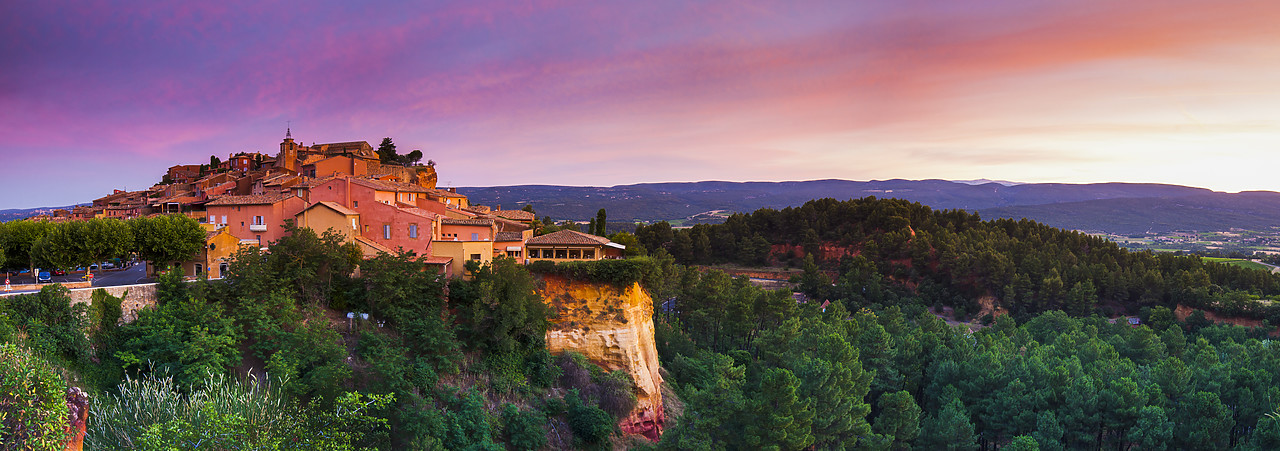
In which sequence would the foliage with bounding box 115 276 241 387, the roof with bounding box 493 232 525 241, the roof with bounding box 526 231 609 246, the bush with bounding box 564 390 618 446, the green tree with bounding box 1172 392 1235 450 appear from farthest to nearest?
the roof with bounding box 526 231 609 246, the roof with bounding box 493 232 525 241, the bush with bounding box 564 390 618 446, the green tree with bounding box 1172 392 1235 450, the foliage with bounding box 115 276 241 387

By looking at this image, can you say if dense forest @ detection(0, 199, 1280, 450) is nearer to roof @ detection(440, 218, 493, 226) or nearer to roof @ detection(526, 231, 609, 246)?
roof @ detection(526, 231, 609, 246)

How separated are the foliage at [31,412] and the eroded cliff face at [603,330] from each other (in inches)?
881

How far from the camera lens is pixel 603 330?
35.8 m

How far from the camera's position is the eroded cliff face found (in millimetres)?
35250

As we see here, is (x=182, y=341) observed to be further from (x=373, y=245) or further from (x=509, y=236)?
(x=509, y=236)

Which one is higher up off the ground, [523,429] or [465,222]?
[465,222]

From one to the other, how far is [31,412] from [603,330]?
2499cm

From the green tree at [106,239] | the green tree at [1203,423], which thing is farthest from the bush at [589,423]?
the green tree at [1203,423]

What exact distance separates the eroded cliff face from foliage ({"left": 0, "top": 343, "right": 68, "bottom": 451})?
22.4 meters

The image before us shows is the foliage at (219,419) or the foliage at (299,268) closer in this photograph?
the foliage at (219,419)

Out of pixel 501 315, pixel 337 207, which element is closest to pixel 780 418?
pixel 501 315

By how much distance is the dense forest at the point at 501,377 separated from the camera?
20.7m

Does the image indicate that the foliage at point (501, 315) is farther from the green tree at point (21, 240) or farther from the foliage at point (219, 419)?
the green tree at point (21, 240)

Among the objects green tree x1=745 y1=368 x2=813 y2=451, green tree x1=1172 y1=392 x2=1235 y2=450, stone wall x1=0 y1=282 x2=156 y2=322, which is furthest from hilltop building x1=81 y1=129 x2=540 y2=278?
green tree x1=1172 y1=392 x2=1235 y2=450
